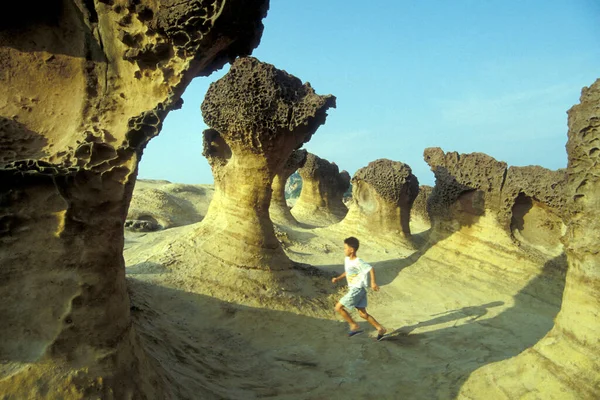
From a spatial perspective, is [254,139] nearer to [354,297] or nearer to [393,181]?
[354,297]

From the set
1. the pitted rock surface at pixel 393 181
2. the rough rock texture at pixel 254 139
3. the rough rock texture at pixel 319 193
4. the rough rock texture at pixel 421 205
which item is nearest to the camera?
the rough rock texture at pixel 254 139

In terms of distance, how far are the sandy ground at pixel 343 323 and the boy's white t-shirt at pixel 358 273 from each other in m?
0.65

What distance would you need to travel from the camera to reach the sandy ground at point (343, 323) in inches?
127

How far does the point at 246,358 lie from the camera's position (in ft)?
12.5

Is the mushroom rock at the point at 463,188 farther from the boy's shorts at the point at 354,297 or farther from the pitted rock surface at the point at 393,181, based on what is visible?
the boy's shorts at the point at 354,297

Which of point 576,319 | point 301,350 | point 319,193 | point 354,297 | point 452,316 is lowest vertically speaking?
point 301,350

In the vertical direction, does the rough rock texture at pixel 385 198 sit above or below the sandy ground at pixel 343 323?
above

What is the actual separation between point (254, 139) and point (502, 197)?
4557 mm

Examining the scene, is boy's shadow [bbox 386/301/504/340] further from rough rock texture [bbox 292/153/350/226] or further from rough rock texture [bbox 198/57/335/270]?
rough rock texture [bbox 292/153/350/226]

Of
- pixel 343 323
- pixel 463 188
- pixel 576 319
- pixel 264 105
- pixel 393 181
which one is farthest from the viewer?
pixel 393 181

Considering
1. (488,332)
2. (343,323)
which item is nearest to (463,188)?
Result: (488,332)

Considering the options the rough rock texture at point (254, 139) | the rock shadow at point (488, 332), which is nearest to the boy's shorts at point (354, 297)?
the rock shadow at point (488, 332)

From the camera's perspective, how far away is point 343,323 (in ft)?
16.4

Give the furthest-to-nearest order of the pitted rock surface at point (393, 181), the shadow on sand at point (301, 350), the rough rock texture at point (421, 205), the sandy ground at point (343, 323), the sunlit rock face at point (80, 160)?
the rough rock texture at point (421, 205)
the pitted rock surface at point (393, 181)
the sandy ground at point (343, 323)
the shadow on sand at point (301, 350)
the sunlit rock face at point (80, 160)
